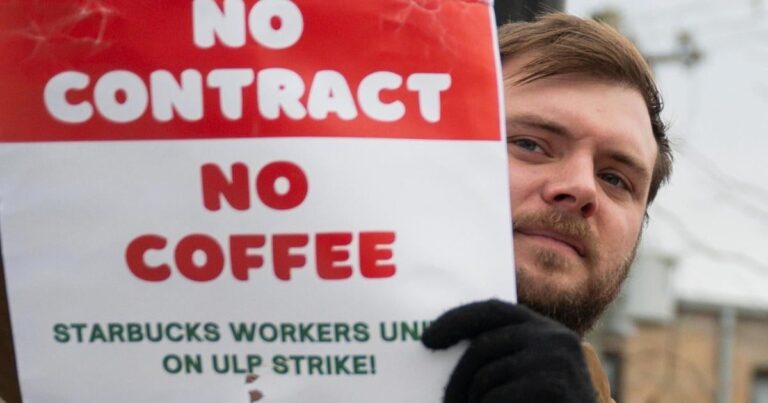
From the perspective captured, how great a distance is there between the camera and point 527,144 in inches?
91.9

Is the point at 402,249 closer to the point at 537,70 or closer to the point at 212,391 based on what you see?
the point at 212,391

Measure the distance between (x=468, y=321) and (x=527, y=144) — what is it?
647 mm

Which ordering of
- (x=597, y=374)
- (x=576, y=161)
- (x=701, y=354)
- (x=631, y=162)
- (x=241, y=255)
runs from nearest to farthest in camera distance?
1. (x=241, y=255)
2. (x=597, y=374)
3. (x=576, y=161)
4. (x=631, y=162)
5. (x=701, y=354)

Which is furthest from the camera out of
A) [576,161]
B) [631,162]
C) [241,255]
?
[631,162]

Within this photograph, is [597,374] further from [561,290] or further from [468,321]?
[468,321]

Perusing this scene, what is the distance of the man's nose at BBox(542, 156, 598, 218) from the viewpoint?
2223mm

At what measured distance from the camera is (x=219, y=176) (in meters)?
1.74

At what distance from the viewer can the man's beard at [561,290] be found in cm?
222

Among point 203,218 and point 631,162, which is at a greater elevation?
point 203,218

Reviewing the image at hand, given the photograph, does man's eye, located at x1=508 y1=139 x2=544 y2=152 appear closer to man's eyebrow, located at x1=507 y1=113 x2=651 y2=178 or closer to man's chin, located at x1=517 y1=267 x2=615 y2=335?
man's eyebrow, located at x1=507 y1=113 x2=651 y2=178

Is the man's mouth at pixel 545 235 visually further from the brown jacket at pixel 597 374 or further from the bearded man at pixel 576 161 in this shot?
the brown jacket at pixel 597 374

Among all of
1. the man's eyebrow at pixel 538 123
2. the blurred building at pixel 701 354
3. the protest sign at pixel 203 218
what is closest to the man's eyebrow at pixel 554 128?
the man's eyebrow at pixel 538 123

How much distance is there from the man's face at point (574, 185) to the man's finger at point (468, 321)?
43 cm

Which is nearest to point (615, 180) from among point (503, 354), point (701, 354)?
point (503, 354)
